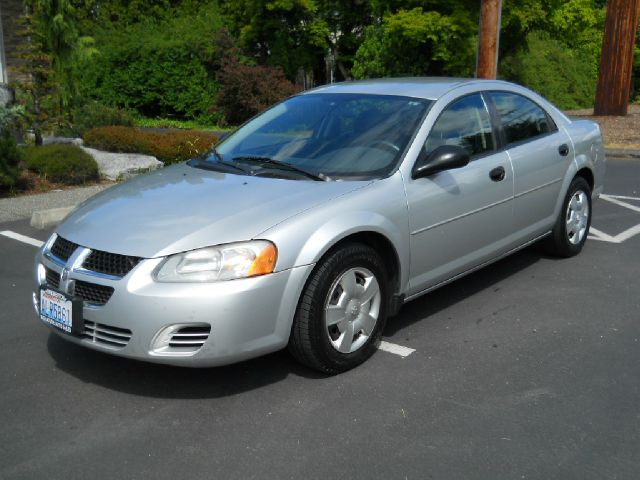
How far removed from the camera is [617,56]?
18.0 m

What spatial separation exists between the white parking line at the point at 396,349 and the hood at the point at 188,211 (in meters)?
1.01

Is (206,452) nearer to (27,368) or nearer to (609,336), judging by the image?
(27,368)

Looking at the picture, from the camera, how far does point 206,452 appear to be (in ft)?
11.2

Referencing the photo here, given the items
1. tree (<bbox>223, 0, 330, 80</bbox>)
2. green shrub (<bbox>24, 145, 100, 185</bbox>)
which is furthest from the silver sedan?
tree (<bbox>223, 0, 330, 80</bbox>)

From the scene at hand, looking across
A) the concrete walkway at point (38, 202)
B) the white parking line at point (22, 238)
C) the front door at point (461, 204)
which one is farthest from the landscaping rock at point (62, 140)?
the front door at point (461, 204)

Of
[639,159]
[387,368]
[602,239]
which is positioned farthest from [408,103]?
[639,159]

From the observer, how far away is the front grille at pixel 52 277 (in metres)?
4.08

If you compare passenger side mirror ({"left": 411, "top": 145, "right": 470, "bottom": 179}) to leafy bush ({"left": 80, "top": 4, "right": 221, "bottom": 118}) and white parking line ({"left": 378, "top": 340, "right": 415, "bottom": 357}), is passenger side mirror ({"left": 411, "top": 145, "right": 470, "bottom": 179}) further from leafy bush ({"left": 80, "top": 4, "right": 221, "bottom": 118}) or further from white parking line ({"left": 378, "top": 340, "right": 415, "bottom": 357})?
leafy bush ({"left": 80, "top": 4, "right": 221, "bottom": 118})

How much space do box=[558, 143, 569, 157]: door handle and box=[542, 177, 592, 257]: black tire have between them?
28 cm

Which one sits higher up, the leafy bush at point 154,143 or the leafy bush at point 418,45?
the leafy bush at point 418,45

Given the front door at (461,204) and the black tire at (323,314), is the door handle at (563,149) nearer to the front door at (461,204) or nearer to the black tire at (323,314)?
the front door at (461,204)

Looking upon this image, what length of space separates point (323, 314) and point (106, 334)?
1.11 meters

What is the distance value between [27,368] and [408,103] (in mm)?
2852

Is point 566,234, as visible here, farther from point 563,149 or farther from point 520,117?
point 520,117
